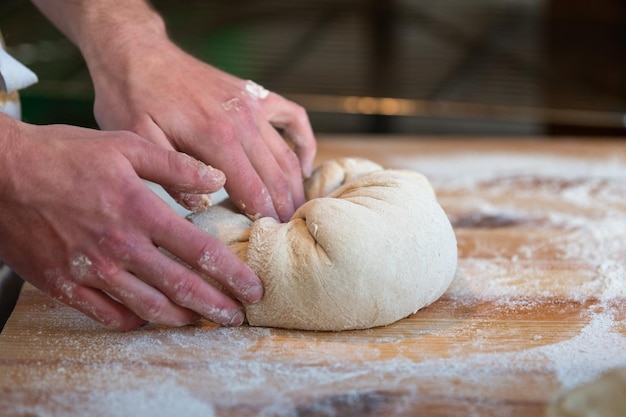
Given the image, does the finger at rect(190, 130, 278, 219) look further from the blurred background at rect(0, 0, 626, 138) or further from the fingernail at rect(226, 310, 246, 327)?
the blurred background at rect(0, 0, 626, 138)

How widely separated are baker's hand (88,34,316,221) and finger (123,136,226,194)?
15 cm

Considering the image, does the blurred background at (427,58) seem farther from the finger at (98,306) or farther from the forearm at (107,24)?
the finger at (98,306)

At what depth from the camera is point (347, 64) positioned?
262 centimetres

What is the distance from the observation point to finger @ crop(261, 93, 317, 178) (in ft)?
4.62

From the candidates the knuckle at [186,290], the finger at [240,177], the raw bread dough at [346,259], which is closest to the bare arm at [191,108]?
the finger at [240,177]

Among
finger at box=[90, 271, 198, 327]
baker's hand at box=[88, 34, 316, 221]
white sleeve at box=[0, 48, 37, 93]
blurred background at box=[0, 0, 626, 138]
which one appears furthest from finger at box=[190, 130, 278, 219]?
blurred background at box=[0, 0, 626, 138]

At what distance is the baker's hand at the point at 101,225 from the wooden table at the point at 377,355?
81 millimetres

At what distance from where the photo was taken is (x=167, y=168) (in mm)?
1034

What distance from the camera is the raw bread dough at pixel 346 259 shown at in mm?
1077

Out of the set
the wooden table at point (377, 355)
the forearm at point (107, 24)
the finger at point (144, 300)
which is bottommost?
the wooden table at point (377, 355)

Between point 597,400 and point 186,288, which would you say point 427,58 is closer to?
point 186,288

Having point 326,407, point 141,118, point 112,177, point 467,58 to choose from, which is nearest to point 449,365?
point 326,407

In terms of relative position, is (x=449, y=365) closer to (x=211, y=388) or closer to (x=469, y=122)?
(x=211, y=388)

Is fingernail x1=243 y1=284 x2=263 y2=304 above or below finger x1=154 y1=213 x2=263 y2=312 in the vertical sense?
below
